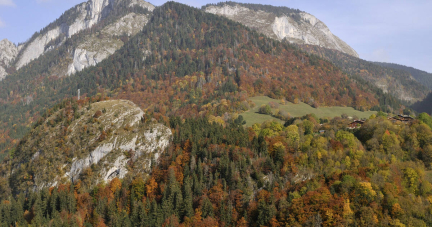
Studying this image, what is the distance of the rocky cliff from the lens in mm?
123438

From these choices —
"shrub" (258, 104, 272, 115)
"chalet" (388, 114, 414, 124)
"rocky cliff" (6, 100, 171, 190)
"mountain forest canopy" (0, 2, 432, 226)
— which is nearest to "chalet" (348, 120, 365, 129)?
"mountain forest canopy" (0, 2, 432, 226)

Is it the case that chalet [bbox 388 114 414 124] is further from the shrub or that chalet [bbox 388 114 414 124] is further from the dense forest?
the shrub

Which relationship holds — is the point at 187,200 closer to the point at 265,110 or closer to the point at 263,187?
the point at 263,187

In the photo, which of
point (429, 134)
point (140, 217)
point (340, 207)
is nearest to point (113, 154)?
point (140, 217)

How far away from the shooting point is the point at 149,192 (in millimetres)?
117000

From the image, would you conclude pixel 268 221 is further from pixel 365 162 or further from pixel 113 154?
pixel 113 154

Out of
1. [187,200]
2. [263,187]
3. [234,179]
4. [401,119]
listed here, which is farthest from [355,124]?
[187,200]

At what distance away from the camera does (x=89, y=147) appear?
12769 cm

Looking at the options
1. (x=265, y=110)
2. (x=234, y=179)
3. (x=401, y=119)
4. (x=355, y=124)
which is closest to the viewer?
(x=234, y=179)

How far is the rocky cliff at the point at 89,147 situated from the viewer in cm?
12344

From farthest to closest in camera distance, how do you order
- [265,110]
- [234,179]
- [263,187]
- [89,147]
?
[265,110] → [89,147] → [234,179] → [263,187]

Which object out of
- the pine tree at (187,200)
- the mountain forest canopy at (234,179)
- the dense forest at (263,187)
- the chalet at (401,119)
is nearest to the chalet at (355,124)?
the mountain forest canopy at (234,179)

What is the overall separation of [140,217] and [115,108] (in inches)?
2148

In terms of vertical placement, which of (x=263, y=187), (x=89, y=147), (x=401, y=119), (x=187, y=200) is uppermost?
(x=401, y=119)
